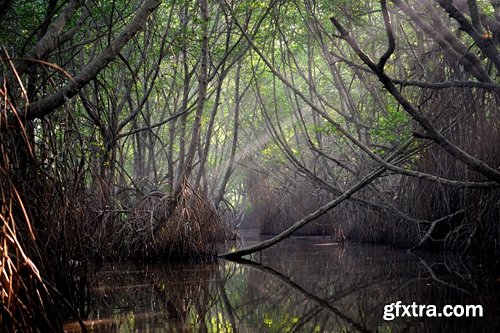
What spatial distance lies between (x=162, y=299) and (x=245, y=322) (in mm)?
1044

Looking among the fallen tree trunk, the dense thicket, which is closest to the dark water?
the fallen tree trunk

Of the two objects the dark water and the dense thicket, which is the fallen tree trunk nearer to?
the dense thicket

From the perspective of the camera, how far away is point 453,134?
5754mm

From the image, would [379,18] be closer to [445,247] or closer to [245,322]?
[445,247]

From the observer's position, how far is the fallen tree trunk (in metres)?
5.58

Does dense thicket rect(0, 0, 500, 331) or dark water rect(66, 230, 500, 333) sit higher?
dense thicket rect(0, 0, 500, 331)

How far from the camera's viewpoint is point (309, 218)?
19.9ft

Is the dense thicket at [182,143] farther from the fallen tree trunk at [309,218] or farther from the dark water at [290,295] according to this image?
the dark water at [290,295]

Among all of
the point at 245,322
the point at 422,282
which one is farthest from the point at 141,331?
the point at 422,282

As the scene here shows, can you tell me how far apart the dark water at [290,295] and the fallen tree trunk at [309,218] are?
27 centimetres

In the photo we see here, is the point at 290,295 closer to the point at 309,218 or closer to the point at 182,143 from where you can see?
the point at 309,218

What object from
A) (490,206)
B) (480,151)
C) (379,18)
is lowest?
(490,206)

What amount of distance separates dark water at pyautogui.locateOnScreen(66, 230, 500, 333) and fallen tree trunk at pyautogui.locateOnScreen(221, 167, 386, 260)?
27cm

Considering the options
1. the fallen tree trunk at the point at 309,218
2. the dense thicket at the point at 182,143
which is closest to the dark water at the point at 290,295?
the fallen tree trunk at the point at 309,218
